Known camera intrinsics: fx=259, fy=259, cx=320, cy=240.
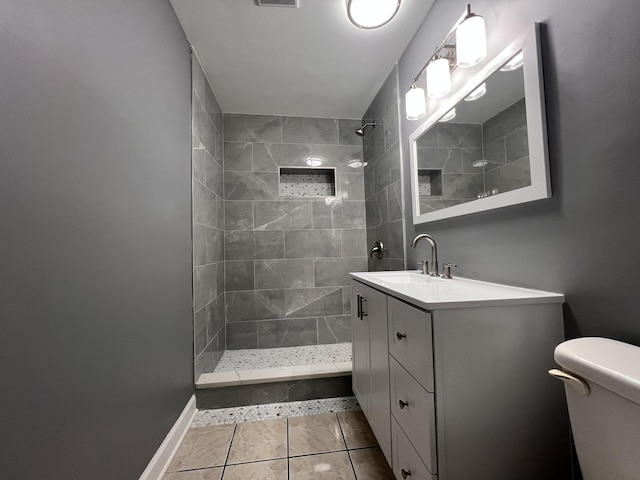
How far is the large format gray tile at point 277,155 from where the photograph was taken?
2.66 meters

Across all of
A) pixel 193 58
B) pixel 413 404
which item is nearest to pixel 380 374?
pixel 413 404

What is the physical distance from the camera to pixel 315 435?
1497 millimetres

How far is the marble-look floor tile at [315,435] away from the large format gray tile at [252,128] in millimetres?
2447

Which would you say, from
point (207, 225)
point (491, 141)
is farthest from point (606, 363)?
point (207, 225)

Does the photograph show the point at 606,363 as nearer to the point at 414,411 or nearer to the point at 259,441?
the point at 414,411

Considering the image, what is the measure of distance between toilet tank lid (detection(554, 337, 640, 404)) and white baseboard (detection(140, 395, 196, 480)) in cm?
157

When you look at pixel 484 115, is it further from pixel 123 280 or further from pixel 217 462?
pixel 217 462

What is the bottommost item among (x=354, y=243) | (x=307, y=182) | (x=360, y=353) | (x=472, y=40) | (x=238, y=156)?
(x=360, y=353)

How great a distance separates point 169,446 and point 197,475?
8.2 inches

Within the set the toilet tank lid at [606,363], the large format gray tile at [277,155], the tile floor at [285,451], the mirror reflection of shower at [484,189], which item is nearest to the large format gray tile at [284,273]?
the large format gray tile at [277,155]

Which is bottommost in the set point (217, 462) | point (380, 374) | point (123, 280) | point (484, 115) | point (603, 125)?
point (217, 462)

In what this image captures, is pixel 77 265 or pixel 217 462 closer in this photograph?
pixel 77 265

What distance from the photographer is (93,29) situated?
87 centimetres

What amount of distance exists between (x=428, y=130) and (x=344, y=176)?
1.29 metres
